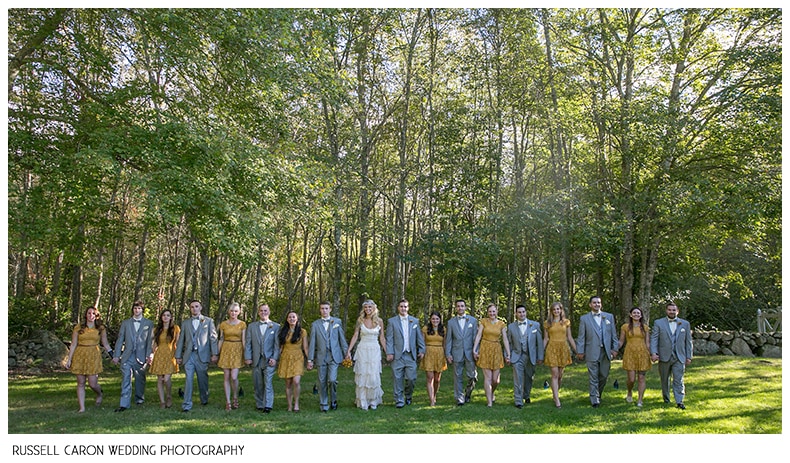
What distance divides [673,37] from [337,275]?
388 inches

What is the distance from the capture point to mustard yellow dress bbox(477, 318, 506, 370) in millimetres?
8195

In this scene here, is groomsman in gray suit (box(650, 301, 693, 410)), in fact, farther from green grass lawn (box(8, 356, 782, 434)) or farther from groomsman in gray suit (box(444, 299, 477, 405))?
groomsman in gray suit (box(444, 299, 477, 405))

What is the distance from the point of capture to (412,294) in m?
20.6

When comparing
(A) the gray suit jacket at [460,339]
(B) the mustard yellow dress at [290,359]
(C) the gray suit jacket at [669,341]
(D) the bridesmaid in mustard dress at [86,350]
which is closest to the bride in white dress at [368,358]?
(B) the mustard yellow dress at [290,359]

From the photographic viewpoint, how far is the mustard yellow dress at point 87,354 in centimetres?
774

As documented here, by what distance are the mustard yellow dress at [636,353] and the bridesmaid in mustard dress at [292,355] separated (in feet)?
13.6

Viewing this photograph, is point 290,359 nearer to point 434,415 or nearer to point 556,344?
point 434,415

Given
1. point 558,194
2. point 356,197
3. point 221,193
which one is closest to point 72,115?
point 221,193

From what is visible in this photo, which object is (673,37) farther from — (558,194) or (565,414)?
(565,414)

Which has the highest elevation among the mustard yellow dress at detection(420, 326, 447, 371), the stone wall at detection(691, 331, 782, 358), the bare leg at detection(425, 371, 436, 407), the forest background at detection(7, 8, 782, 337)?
the forest background at detection(7, 8, 782, 337)

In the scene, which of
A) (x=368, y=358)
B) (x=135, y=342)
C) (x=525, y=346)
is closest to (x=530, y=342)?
(x=525, y=346)

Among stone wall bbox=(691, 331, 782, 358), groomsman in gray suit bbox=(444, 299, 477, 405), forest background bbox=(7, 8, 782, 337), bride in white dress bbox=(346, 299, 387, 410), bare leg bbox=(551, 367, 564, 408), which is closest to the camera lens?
bride in white dress bbox=(346, 299, 387, 410)

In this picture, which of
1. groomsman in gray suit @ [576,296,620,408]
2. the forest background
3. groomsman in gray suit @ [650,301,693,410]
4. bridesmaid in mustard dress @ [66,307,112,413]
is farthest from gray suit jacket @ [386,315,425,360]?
bridesmaid in mustard dress @ [66,307,112,413]

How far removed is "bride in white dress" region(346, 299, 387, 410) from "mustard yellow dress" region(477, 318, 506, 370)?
130 centimetres
